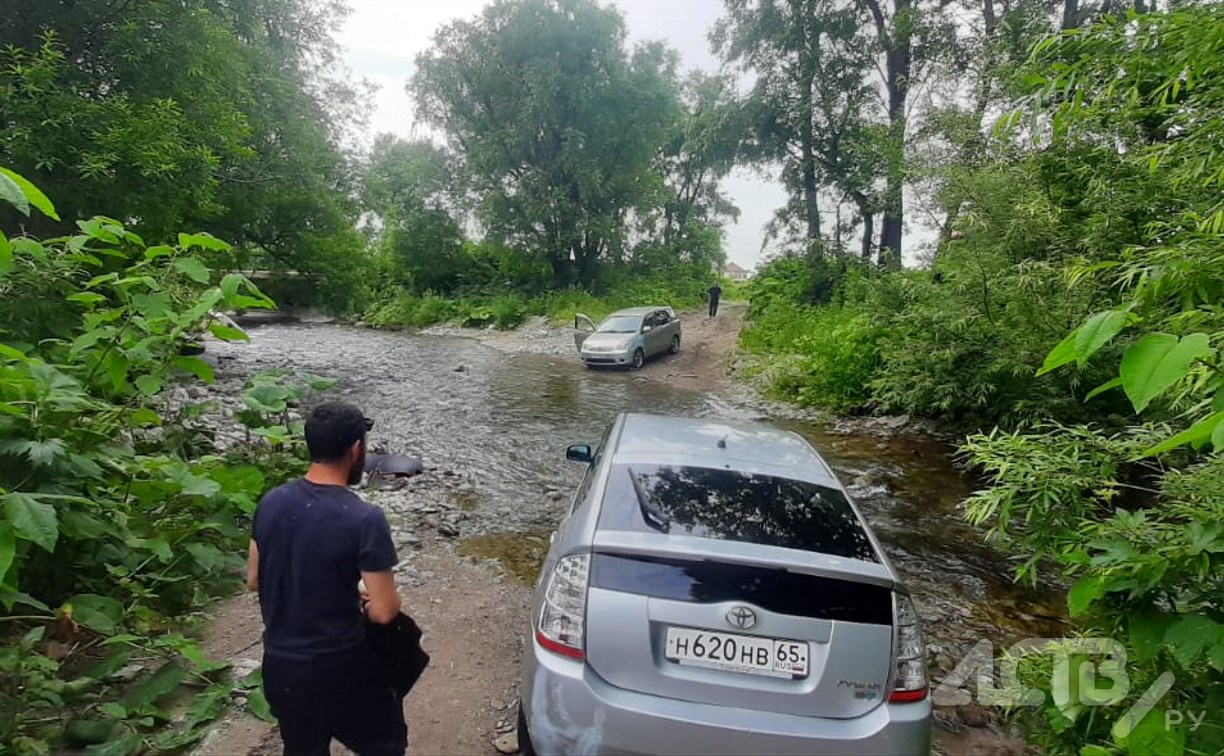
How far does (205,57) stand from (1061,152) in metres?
14.0

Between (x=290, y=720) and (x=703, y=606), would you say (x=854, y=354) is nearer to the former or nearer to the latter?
(x=703, y=606)

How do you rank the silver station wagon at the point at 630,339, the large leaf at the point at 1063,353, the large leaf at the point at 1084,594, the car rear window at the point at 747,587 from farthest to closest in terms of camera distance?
the silver station wagon at the point at 630,339 < the car rear window at the point at 747,587 < the large leaf at the point at 1084,594 < the large leaf at the point at 1063,353

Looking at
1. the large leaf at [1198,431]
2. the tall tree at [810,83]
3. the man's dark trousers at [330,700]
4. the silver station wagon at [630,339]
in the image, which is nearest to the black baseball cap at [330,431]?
the man's dark trousers at [330,700]

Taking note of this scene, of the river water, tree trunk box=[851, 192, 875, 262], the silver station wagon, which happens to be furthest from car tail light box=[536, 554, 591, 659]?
tree trunk box=[851, 192, 875, 262]

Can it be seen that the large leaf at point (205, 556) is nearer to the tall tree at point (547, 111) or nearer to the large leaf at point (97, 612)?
the large leaf at point (97, 612)

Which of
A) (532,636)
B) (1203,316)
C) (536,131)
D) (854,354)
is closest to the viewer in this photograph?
(1203,316)

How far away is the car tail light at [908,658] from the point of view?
2365mm

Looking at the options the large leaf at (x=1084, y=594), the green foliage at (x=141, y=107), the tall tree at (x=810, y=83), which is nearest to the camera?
the large leaf at (x=1084, y=594)

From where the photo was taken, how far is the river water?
5363mm

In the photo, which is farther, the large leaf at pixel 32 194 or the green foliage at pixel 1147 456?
the large leaf at pixel 32 194

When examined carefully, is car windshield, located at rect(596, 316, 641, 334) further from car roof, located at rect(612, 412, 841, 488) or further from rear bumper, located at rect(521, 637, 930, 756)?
rear bumper, located at rect(521, 637, 930, 756)

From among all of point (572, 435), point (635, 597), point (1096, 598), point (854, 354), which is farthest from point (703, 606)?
point (854, 354)

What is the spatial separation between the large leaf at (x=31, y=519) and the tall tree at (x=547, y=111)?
31.4 meters

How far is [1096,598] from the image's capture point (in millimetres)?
2088
